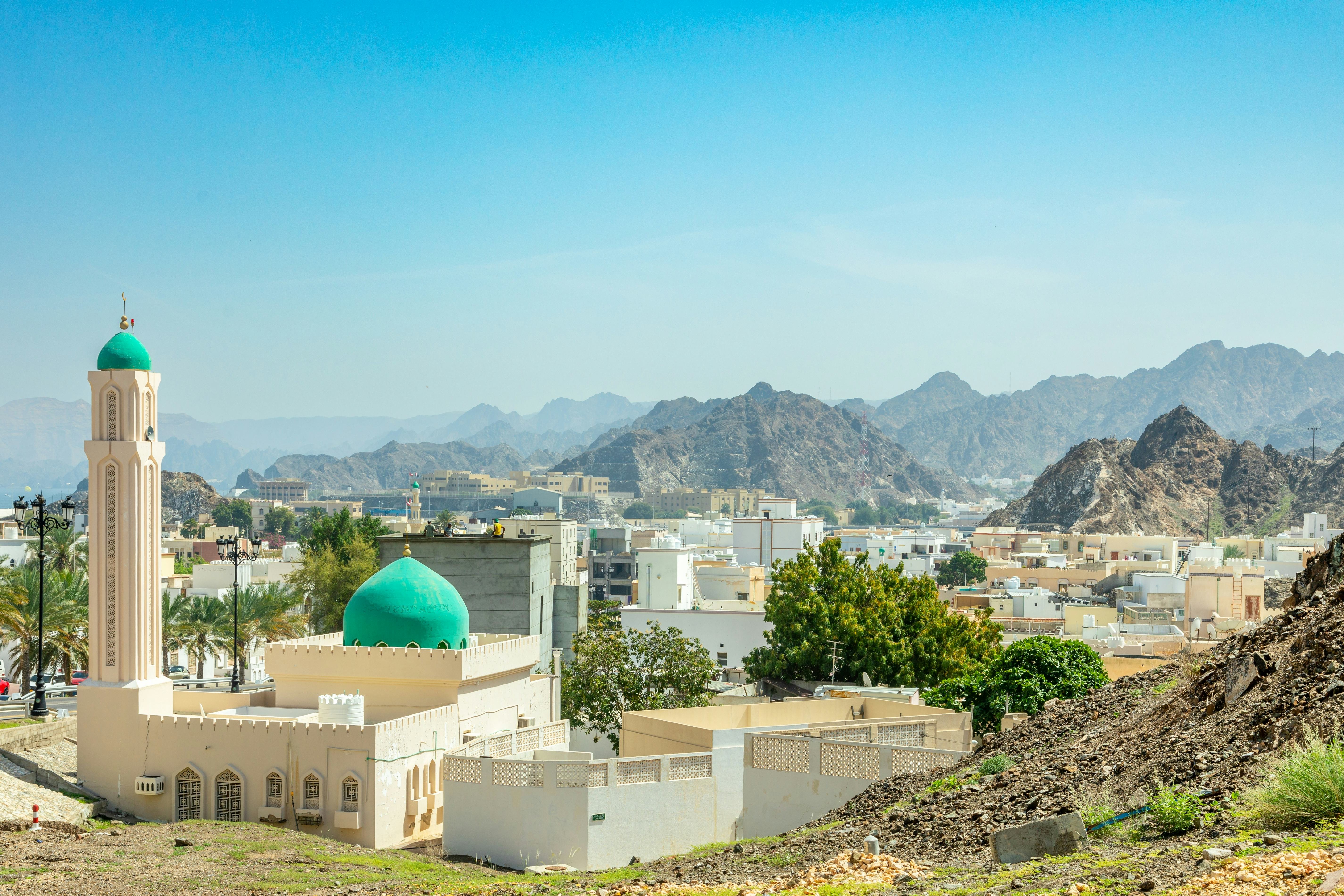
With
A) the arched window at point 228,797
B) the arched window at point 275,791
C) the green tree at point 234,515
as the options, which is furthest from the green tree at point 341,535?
the green tree at point 234,515

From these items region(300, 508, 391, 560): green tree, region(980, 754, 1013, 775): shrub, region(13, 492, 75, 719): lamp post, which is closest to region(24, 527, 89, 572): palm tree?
region(300, 508, 391, 560): green tree

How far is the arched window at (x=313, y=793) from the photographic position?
18.0 m

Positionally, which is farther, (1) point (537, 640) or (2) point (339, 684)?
(1) point (537, 640)

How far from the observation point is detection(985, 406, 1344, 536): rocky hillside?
127938 millimetres

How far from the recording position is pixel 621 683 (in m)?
25.7

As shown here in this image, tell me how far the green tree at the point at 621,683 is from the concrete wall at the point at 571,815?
886 centimetres

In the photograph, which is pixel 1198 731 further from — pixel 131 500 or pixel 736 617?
pixel 736 617

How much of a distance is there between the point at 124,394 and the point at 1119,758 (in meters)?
15.7

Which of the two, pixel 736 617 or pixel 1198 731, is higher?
pixel 1198 731

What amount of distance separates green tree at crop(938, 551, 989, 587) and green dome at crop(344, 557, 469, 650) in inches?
2298

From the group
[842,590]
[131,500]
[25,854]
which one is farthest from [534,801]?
[842,590]

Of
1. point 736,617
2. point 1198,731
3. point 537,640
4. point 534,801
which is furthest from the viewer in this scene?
point 736,617

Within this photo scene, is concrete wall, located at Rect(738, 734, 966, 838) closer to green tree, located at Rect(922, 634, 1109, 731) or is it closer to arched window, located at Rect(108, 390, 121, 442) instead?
green tree, located at Rect(922, 634, 1109, 731)

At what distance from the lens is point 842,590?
31.1m
